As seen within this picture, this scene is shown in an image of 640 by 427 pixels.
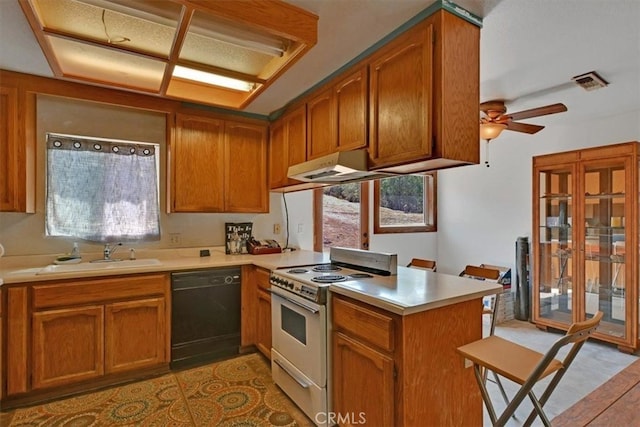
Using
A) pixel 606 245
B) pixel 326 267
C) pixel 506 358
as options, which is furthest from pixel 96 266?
pixel 606 245

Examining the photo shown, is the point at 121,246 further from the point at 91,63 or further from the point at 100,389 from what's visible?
the point at 91,63

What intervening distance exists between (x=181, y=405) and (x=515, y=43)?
10.5 feet

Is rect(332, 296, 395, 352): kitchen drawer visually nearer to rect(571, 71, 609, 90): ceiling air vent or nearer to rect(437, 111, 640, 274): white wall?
rect(571, 71, 609, 90): ceiling air vent

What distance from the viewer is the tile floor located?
2.20 meters

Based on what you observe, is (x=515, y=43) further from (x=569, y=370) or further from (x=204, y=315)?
(x=204, y=315)

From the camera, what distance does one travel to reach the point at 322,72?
2.53 meters

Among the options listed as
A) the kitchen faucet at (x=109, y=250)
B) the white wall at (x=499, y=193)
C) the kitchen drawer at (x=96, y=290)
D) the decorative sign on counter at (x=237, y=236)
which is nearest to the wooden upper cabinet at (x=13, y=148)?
the kitchen faucet at (x=109, y=250)

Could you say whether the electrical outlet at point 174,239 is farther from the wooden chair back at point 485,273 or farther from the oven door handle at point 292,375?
the wooden chair back at point 485,273

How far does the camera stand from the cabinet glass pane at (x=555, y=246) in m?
3.62

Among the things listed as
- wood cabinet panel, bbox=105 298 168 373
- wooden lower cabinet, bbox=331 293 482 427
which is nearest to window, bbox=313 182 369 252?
wood cabinet panel, bbox=105 298 168 373

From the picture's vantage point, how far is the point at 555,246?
148 inches

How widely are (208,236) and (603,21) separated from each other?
342 cm

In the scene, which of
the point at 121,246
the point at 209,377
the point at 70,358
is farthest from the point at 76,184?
the point at 209,377

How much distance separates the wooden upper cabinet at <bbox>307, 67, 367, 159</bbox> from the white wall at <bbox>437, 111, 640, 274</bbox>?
2.86m
